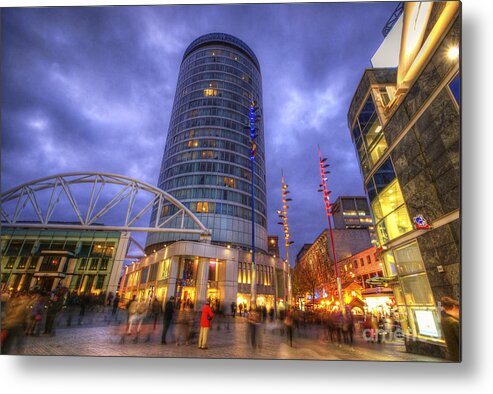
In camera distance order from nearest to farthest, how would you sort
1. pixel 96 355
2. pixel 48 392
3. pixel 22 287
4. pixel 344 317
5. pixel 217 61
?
1. pixel 48 392
2. pixel 96 355
3. pixel 344 317
4. pixel 22 287
5. pixel 217 61

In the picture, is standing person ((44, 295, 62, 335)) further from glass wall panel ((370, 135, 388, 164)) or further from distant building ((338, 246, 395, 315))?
distant building ((338, 246, 395, 315))

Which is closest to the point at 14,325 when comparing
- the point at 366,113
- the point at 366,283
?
the point at 366,113

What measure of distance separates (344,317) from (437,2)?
12048 mm

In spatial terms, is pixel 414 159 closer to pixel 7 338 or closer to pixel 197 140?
pixel 7 338

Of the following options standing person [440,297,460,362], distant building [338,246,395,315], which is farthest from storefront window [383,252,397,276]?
distant building [338,246,395,315]

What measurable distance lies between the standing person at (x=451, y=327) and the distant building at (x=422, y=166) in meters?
0.29

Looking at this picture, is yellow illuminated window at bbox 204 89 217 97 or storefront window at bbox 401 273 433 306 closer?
storefront window at bbox 401 273 433 306

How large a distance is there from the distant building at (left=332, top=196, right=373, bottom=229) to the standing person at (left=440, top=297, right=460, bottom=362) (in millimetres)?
80062

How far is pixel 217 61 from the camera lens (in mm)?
58562

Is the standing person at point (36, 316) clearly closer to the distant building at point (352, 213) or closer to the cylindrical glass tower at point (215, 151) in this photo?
the cylindrical glass tower at point (215, 151)

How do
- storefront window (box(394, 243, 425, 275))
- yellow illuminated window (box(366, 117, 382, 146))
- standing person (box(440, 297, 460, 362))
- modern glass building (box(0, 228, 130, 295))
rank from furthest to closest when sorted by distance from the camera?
modern glass building (box(0, 228, 130, 295))
yellow illuminated window (box(366, 117, 382, 146))
storefront window (box(394, 243, 425, 275))
standing person (box(440, 297, 460, 362))

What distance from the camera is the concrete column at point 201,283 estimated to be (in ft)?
90.2

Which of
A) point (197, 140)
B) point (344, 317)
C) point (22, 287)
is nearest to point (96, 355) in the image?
point (344, 317)

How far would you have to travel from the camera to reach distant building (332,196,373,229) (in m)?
81.1
